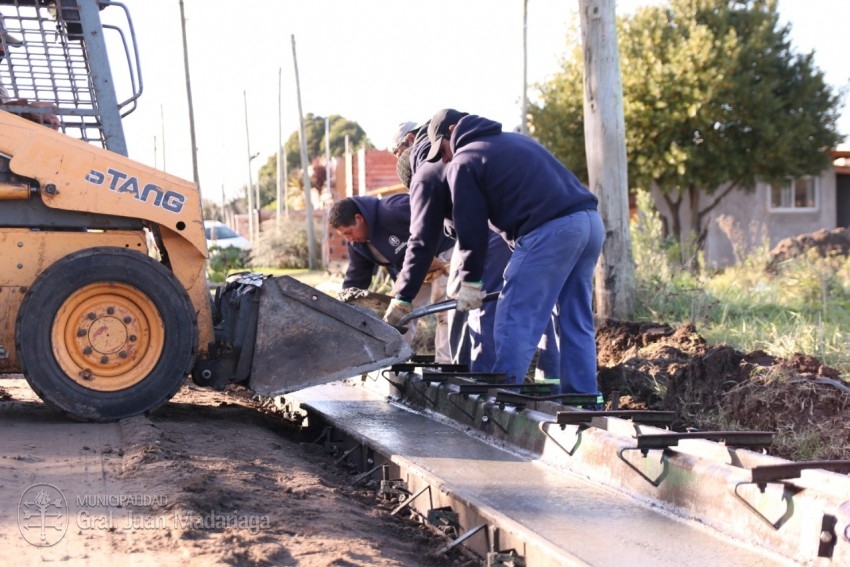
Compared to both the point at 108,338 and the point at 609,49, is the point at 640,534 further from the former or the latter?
the point at 609,49

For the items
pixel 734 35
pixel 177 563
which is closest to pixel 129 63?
pixel 177 563

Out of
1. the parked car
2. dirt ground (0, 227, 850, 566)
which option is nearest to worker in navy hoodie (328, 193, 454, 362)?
dirt ground (0, 227, 850, 566)

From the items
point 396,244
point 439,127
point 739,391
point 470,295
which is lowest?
point 739,391

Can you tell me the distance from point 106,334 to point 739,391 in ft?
11.9

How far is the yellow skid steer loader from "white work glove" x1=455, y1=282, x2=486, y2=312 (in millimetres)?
432

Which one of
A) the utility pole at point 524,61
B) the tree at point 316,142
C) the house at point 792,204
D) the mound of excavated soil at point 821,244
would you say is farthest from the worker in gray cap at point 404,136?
the tree at point 316,142

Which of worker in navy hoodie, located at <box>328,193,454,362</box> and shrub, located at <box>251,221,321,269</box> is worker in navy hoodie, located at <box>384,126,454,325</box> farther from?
shrub, located at <box>251,221,321,269</box>

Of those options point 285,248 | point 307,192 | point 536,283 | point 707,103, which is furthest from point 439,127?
point 285,248

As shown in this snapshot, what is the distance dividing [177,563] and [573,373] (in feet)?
11.2

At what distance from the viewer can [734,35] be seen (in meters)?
23.4

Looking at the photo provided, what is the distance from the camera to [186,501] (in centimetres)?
406

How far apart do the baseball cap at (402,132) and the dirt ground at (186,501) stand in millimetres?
2687

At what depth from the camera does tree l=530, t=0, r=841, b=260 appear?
2334 cm

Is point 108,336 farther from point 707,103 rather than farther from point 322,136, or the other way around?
point 322,136
